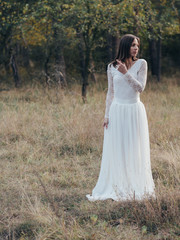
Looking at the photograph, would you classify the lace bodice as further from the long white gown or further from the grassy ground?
the grassy ground

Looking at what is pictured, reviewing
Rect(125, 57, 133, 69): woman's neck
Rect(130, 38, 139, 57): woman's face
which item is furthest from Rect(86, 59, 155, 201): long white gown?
Rect(130, 38, 139, 57): woman's face

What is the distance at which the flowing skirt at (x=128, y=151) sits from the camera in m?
4.54

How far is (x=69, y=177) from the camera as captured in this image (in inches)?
214

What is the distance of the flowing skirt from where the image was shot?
4.54 m

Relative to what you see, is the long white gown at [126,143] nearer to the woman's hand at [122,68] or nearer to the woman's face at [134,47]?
the woman's hand at [122,68]

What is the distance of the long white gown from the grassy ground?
237 millimetres

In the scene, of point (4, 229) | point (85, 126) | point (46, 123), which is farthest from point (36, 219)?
point (46, 123)

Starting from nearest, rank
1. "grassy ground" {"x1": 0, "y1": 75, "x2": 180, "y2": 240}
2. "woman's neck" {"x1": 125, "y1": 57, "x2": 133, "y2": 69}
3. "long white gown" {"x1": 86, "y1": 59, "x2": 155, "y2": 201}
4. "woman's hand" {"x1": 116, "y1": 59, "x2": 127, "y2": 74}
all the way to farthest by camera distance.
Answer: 1. "grassy ground" {"x1": 0, "y1": 75, "x2": 180, "y2": 240}
2. "woman's hand" {"x1": 116, "y1": 59, "x2": 127, "y2": 74}
3. "woman's neck" {"x1": 125, "y1": 57, "x2": 133, "y2": 69}
4. "long white gown" {"x1": 86, "y1": 59, "x2": 155, "y2": 201}

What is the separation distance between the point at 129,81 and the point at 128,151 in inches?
34.7

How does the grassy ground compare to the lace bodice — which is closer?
the grassy ground

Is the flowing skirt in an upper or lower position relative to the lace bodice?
lower

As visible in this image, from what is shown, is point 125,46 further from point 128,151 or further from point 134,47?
point 128,151

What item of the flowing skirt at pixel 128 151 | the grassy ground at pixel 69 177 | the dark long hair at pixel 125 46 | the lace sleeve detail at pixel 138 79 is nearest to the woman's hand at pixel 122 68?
the lace sleeve detail at pixel 138 79

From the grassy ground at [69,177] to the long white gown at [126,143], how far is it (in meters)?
0.24
